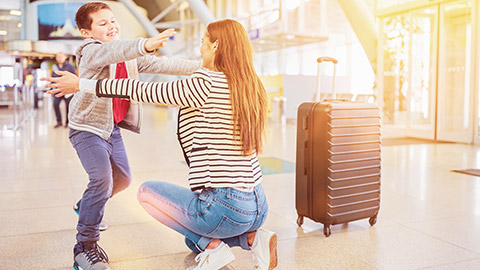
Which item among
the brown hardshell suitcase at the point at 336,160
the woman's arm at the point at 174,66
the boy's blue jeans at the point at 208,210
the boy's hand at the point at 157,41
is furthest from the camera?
the brown hardshell suitcase at the point at 336,160

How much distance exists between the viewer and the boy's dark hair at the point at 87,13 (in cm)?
232

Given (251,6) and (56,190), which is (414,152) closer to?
(56,190)

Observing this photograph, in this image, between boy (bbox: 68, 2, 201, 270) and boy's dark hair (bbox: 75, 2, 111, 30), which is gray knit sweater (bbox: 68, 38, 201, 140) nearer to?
boy (bbox: 68, 2, 201, 270)

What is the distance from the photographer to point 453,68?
10.1 m

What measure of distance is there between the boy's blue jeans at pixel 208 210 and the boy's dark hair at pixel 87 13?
0.90 m

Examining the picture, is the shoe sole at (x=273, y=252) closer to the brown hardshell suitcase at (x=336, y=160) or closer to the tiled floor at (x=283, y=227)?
the tiled floor at (x=283, y=227)

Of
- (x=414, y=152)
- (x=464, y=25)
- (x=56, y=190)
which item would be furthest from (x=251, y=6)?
(x=56, y=190)

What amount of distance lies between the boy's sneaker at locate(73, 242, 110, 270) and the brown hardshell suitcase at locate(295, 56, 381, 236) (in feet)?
4.40

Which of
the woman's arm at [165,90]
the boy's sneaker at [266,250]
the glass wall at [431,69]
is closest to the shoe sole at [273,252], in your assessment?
the boy's sneaker at [266,250]

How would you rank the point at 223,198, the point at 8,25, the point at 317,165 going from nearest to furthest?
the point at 223,198
the point at 317,165
the point at 8,25

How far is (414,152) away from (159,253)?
5.98 meters

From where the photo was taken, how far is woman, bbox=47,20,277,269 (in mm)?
1997

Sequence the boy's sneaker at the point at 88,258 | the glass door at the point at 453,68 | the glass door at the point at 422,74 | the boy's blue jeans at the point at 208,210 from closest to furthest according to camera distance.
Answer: the boy's blue jeans at the point at 208,210, the boy's sneaker at the point at 88,258, the glass door at the point at 453,68, the glass door at the point at 422,74

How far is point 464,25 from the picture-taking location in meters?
9.70
